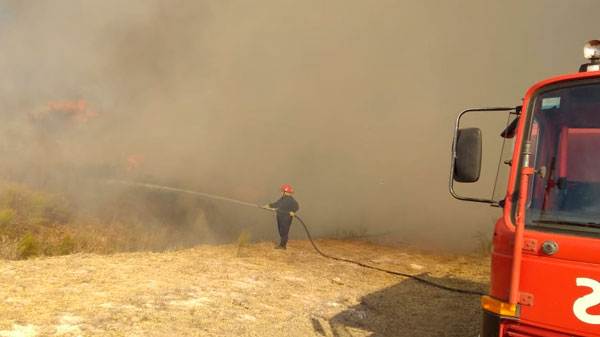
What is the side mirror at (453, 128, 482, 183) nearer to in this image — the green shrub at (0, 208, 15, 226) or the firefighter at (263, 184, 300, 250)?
the firefighter at (263, 184, 300, 250)

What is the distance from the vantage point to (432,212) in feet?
50.9

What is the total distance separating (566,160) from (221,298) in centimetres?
333

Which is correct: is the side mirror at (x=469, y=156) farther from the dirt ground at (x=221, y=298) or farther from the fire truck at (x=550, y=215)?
the dirt ground at (x=221, y=298)

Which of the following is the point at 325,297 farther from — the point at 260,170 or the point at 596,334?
the point at 260,170

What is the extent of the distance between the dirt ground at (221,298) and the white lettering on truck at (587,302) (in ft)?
7.32

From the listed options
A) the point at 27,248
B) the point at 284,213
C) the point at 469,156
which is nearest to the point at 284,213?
the point at 284,213

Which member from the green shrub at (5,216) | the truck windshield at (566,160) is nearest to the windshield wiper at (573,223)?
the truck windshield at (566,160)

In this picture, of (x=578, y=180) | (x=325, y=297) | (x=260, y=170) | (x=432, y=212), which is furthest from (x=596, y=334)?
(x=432, y=212)

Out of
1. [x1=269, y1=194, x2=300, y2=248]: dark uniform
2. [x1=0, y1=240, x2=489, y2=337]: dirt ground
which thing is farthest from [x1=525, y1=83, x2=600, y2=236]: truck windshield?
[x1=269, y1=194, x2=300, y2=248]: dark uniform

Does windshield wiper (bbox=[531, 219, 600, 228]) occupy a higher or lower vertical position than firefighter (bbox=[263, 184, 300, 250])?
higher

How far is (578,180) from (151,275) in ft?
14.2

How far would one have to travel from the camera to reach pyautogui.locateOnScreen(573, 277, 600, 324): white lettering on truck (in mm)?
1812

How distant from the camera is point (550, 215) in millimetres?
2086

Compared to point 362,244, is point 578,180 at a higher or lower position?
higher
